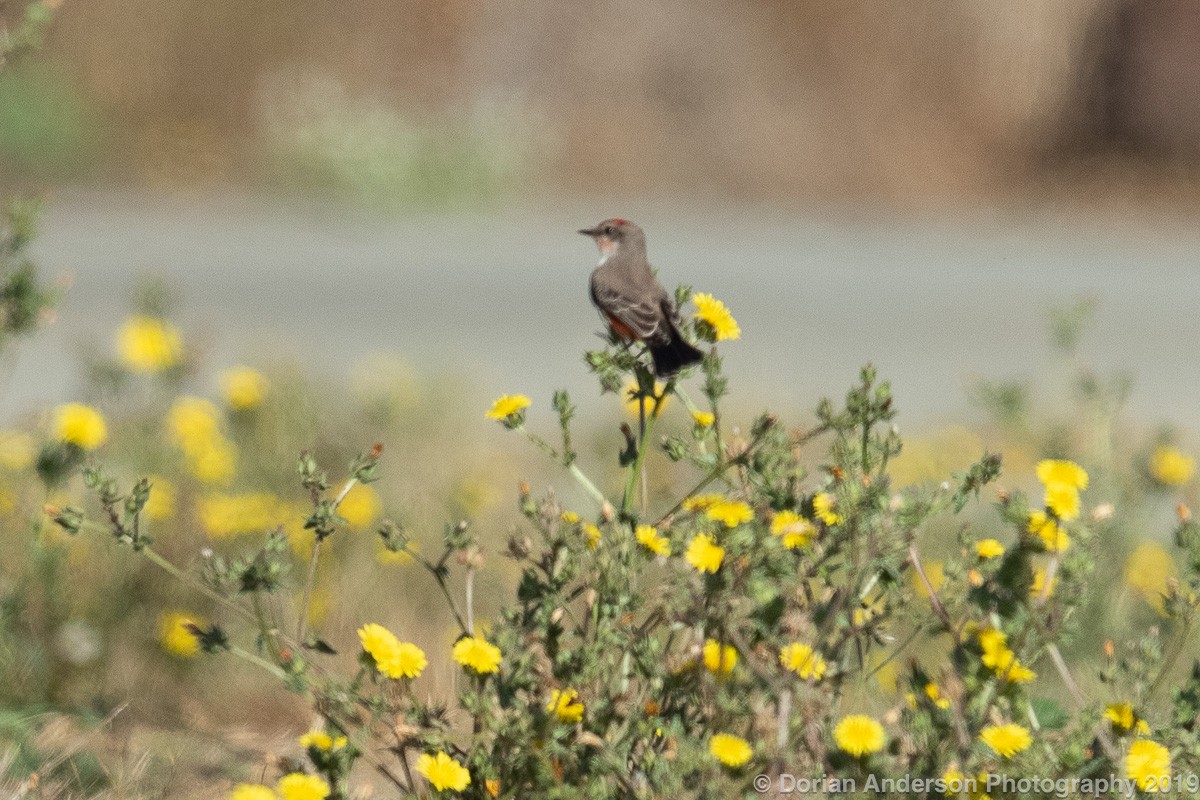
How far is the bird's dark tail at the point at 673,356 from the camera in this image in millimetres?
3123

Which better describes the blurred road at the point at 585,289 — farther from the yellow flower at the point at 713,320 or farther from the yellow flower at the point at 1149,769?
the yellow flower at the point at 1149,769

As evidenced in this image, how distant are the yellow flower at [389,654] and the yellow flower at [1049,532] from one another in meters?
0.95

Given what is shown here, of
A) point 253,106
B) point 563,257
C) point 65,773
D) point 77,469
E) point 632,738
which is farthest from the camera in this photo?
point 253,106

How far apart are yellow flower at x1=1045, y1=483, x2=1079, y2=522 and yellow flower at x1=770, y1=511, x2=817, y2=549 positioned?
355 mm

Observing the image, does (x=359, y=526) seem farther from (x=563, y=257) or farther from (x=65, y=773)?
(x=563, y=257)

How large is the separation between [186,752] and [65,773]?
1.18ft

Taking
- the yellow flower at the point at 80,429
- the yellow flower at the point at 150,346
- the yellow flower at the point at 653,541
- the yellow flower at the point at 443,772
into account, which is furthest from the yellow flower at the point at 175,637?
the yellow flower at the point at 653,541

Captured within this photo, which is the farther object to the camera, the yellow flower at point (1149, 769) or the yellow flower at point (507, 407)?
the yellow flower at point (507, 407)

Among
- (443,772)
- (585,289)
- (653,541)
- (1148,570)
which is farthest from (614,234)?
(585,289)

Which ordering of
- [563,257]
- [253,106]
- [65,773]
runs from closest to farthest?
[65,773], [563,257], [253,106]

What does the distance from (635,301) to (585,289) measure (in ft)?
26.7

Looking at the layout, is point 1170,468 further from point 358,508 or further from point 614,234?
point 358,508

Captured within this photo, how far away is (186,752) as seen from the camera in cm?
382

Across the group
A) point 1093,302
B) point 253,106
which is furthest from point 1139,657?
point 253,106
